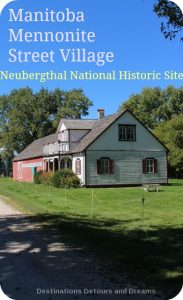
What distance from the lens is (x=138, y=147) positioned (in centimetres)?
3800

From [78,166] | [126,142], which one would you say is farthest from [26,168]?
[126,142]

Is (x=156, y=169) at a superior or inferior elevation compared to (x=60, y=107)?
inferior

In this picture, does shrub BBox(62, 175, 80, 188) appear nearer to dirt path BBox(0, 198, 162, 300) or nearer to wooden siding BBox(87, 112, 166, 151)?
wooden siding BBox(87, 112, 166, 151)

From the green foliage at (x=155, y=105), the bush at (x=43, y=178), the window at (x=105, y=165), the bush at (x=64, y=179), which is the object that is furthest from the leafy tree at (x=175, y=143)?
the bush at (x=64, y=179)

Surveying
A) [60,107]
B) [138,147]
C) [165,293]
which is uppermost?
[60,107]

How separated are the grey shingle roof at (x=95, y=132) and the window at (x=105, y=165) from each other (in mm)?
1649

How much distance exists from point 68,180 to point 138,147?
22.9 ft

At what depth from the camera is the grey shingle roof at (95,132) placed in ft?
119

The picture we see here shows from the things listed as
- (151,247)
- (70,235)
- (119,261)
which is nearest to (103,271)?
(119,261)

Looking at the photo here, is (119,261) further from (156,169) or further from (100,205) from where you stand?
(156,169)

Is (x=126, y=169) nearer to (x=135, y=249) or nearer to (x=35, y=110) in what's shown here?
(x=35, y=110)

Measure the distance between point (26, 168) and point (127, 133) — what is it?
52.5 ft

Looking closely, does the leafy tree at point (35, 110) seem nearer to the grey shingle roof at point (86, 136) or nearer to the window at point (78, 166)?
the grey shingle roof at point (86, 136)

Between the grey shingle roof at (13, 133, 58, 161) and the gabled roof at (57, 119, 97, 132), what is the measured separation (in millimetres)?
3149
